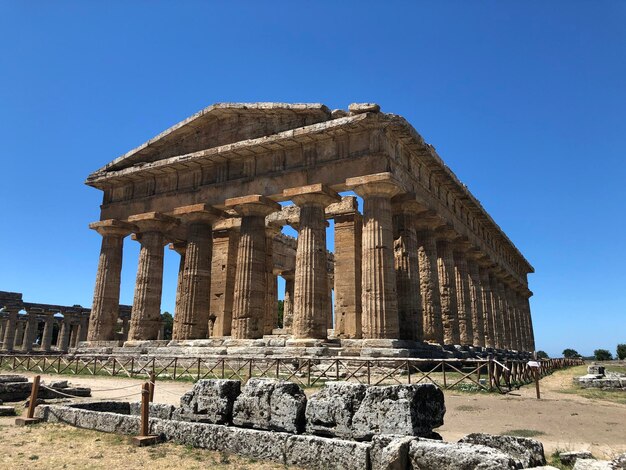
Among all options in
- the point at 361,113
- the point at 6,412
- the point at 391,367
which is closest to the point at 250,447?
the point at 6,412

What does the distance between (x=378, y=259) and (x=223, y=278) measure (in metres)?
11.6

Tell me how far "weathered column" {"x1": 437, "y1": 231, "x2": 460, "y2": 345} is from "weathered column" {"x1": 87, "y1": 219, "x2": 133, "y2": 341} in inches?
703

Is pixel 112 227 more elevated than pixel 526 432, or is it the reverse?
pixel 112 227

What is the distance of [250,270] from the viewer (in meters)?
22.8

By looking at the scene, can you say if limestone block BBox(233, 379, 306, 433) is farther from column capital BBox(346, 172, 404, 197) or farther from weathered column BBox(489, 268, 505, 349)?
weathered column BBox(489, 268, 505, 349)

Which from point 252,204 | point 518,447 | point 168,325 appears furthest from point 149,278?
point 168,325

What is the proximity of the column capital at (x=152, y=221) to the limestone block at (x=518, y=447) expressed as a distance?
74.8 ft

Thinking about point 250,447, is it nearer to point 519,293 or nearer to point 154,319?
point 154,319

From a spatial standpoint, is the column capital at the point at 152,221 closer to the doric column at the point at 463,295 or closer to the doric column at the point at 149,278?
the doric column at the point at 149,278

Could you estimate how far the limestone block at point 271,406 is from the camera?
6789 millimetres

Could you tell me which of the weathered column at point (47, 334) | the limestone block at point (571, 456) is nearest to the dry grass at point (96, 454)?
the limestone block at point (571, 456)

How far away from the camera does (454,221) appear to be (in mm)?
27984

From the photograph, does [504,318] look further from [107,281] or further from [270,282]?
[107,281]

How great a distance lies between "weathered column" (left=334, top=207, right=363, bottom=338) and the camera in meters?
23.1
